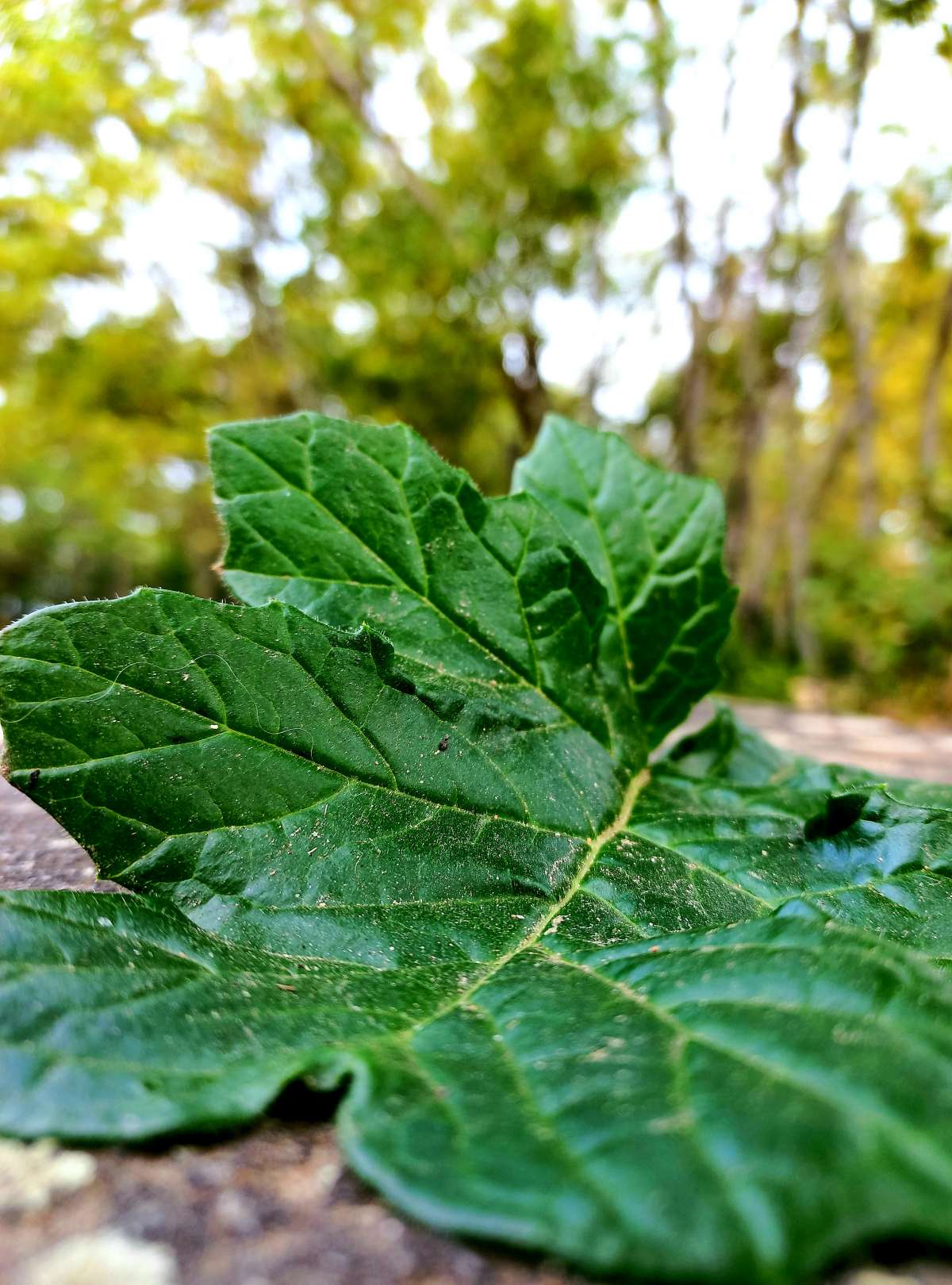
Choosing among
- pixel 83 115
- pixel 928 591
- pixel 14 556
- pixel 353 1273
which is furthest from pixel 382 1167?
pixel 14 556

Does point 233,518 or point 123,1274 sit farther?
point 233,518

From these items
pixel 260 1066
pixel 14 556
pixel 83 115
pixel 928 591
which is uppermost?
pixel 83 115

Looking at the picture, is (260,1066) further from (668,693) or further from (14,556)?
(14,556)

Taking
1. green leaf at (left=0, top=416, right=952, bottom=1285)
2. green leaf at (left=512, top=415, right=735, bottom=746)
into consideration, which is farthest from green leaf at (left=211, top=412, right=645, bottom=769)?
green leaf at (left=512, top=415, right=735, bottom=746)

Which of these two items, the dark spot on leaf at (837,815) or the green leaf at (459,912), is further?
the dark spot on leaf at (837,815)

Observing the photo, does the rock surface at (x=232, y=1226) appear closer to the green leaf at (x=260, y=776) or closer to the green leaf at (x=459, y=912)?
the green leaf at (x=459, y=912)

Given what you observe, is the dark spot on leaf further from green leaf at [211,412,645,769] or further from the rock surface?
the rock surface

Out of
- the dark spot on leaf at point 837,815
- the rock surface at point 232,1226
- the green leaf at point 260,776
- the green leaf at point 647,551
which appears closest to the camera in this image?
the rock surface at point 232,1226

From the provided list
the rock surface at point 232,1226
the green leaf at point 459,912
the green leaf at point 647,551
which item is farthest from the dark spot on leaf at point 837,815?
the rock surface at point 232,1226
